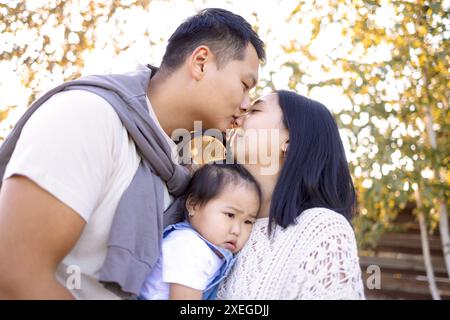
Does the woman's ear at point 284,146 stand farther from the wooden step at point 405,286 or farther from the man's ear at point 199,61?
the wooden step at point 405,286

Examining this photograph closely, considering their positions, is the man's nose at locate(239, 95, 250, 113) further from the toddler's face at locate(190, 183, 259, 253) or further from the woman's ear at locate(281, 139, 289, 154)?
the toddler's face at locate(190, 183, 259, 253)

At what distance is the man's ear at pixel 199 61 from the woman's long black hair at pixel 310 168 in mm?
373

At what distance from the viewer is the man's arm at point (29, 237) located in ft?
5.79

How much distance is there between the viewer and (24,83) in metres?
4.12

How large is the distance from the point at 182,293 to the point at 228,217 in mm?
411

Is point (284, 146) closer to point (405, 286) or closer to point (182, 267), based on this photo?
point (182, 267)

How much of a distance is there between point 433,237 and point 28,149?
4958mm

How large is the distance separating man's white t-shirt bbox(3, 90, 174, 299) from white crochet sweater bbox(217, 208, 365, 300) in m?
0.52

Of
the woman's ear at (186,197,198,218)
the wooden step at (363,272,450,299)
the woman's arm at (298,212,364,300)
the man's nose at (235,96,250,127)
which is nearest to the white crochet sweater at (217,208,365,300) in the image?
the woman's arm at (298,212,364,300)

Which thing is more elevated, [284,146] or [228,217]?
[284,146]

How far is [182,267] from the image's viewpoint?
Result: 7.08 feet

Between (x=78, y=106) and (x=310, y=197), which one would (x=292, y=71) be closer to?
(x=310, y=197)

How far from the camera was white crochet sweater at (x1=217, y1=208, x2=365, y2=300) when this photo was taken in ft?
6.79

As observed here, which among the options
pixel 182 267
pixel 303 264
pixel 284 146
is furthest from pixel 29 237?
pixel 284 146
